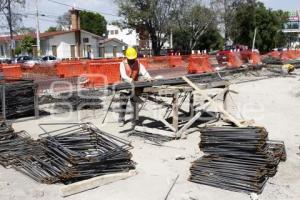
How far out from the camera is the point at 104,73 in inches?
770

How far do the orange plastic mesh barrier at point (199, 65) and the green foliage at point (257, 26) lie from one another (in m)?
31.8

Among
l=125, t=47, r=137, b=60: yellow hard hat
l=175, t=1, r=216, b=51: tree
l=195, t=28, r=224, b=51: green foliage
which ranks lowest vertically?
l=125, t=47, r=137, b=60: yellow hard hat

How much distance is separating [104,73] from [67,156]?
1293 cm

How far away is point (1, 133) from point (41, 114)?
3.85m

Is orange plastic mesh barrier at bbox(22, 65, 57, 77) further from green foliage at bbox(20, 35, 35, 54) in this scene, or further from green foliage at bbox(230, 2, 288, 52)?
green foliage at bbox(20, 35, 35, 54)

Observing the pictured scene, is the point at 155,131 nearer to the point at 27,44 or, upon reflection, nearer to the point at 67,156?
the point at 67,156

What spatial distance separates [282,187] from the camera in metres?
6.41

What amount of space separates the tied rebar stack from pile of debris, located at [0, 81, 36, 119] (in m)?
5.99

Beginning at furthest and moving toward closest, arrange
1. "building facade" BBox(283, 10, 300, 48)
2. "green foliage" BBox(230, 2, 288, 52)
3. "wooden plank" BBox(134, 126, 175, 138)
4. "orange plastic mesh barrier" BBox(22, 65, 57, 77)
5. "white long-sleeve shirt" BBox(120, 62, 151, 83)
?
"building facade" BBox(283, 10, 300, 48) → "green foliage" BBox(230, 2, 288, 52) → "orange plastic mesh barrier" BBox(22, 65, 57, 77) → "white long-sleeve shirt" BBox(120, 62, 151, 83) → "wooden plank" BBox(134, 126, 175, 138)

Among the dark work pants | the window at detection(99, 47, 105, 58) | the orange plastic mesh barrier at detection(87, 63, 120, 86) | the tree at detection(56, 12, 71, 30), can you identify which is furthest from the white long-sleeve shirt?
the tree at detection(56, 12, 71, 30)

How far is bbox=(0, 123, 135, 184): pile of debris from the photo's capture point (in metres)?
6.62

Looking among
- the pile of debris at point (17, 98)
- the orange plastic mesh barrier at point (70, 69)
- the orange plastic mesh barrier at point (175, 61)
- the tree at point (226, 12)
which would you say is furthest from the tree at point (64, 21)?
the pile of debris at point (17, 98)

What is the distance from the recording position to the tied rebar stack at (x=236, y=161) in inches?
249

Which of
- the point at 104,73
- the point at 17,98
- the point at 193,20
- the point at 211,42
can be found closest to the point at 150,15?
the point at 193,20
